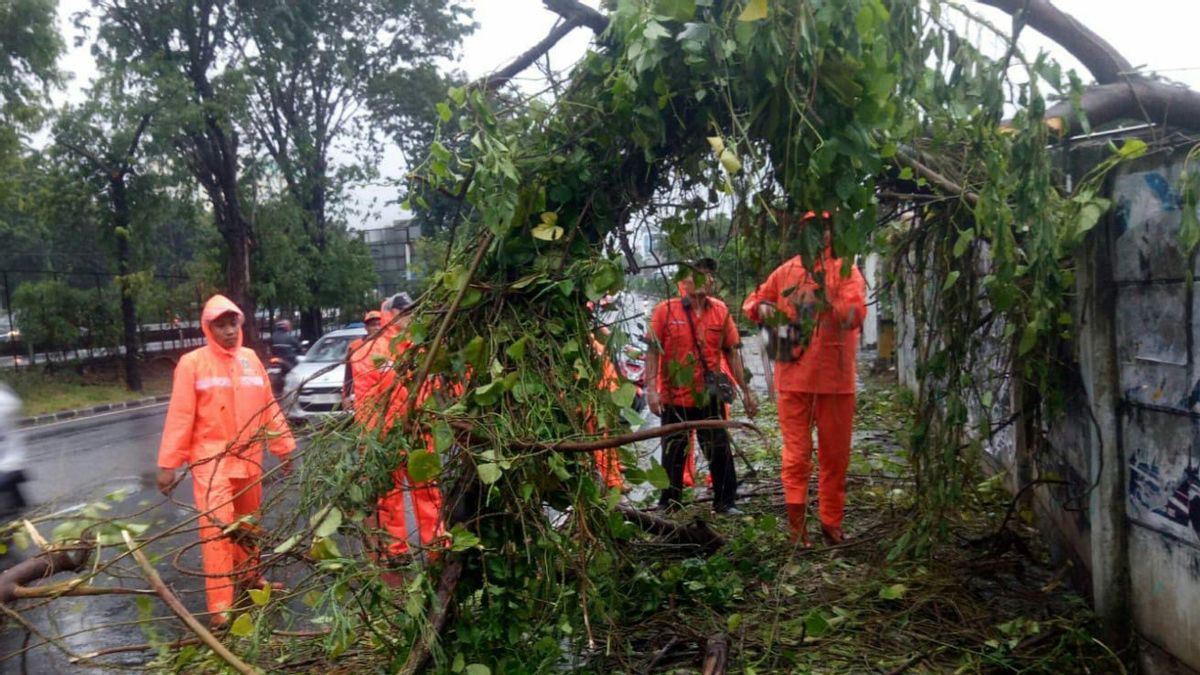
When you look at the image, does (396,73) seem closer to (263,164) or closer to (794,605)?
(263,164)

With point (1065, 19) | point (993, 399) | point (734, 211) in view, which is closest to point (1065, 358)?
point (993, 399)

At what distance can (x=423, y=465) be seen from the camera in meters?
3.06

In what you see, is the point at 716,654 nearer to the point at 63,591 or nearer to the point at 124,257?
the point at 63,591

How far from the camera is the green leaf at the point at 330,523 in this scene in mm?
3043

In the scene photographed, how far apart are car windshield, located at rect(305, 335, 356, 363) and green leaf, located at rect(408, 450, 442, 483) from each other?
10.1m

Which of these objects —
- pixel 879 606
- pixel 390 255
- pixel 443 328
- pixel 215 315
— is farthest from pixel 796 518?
pixel 390 255

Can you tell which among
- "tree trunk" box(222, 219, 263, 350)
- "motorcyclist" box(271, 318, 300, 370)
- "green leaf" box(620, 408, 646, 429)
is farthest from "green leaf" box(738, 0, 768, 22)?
"tree trunk" box(222, 219, 263, 350)

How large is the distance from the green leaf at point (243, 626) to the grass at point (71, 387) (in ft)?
57.6

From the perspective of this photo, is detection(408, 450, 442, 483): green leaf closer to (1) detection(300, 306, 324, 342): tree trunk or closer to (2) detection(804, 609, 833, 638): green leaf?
(2) detection(804, 609, 833, 638): green leaf

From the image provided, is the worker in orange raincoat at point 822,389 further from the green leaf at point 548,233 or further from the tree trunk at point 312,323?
the tree trunk at point 312,323

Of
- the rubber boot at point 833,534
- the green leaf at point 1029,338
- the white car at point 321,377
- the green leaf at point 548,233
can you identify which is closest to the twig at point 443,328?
the green leaf at point 548,233

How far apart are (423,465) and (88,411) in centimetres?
1852

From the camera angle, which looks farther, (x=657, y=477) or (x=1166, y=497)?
(x=1166, y=497)

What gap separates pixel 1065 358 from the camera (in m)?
4.19
